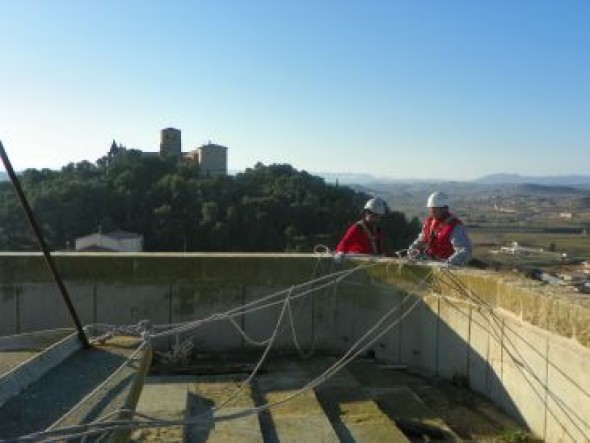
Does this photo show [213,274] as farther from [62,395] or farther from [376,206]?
[62,395]

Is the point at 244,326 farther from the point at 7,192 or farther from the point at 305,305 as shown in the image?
the point at 7,192

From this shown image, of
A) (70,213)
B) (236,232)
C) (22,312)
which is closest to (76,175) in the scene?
(70,213)

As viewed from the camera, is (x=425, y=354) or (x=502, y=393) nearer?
(x=502, y=393)

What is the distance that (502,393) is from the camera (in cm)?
549

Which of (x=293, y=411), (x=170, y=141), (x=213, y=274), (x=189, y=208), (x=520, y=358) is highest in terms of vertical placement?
A: (x=170, y=141)

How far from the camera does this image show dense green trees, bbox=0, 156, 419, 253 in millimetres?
56469

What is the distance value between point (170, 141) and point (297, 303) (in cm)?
11248

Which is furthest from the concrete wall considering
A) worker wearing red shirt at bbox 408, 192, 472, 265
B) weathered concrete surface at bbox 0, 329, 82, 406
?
weathered concrete surface at bbox 0, 329, 82, 406

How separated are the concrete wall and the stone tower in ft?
365

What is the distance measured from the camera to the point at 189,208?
215ft

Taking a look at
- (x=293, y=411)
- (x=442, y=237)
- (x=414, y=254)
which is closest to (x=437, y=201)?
(x=442, y=237)

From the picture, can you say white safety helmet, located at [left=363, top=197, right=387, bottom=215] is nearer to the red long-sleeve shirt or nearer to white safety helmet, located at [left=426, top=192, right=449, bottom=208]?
the red long-sleeve shirt

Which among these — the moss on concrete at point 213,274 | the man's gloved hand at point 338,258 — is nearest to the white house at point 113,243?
the moss on concrete at point 213,274

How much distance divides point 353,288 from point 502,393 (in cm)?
198
